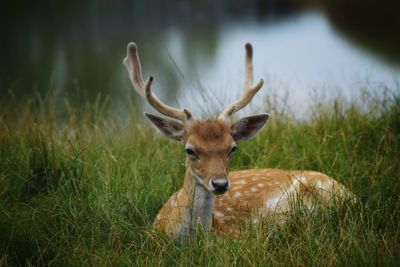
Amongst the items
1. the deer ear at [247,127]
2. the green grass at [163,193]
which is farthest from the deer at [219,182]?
the green grass at [163,193]

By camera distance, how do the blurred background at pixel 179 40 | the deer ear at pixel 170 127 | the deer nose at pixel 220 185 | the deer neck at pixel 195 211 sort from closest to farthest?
the deer nose at pixel 220 185, the deer neck at pixel 195 211, the deer ear at pixel 170 127, the blurred background at pixel 179 40

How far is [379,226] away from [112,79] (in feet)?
49.9

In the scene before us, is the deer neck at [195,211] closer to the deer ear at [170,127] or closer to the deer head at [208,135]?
the deer head at [208,135]

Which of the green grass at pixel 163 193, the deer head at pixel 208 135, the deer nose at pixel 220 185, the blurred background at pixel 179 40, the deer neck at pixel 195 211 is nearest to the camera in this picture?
the green grass at pixel 163 193

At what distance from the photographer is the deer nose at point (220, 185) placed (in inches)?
185

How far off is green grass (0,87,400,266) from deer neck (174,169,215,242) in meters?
0.11

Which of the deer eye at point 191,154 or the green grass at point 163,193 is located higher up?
the deer eye at point 191,154

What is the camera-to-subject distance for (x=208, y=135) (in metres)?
4.99

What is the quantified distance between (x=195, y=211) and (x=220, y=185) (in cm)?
38

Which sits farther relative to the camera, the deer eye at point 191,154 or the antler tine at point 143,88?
the antler tine at point 143,88

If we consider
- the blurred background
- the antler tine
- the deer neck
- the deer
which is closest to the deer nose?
the deer

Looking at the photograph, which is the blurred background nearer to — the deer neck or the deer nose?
the deer neck

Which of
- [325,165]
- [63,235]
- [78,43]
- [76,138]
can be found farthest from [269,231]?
[78,43]

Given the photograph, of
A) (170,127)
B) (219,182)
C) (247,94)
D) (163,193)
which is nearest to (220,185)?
(219,182)
